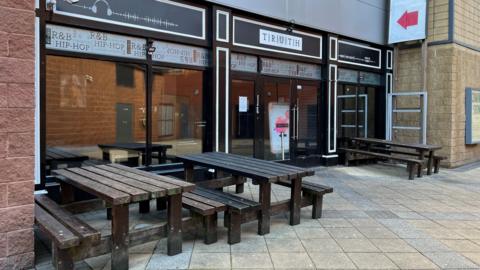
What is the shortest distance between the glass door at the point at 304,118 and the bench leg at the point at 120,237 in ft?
17.8

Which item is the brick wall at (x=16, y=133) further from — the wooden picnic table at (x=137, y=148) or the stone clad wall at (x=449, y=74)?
the stone clad wall at (x=449, y=74)

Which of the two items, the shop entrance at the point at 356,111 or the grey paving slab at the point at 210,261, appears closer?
the grey paving slab at the point at 210,261

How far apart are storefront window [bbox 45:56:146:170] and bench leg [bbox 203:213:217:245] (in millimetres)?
2357

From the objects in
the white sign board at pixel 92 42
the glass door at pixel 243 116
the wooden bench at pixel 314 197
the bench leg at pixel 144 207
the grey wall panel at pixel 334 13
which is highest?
the grey wall panel at pixel 334 13

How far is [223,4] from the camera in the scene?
6387mm

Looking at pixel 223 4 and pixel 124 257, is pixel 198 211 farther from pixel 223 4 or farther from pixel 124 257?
pixel 223 4

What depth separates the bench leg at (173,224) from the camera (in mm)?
3424

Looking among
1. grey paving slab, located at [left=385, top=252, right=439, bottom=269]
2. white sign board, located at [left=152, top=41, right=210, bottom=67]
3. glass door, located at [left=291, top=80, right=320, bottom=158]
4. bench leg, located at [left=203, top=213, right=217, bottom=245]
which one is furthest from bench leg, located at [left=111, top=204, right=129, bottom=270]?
glass door, located at [left=291, top=80, right=320, bottom=158]

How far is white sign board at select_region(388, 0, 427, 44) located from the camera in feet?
30.1

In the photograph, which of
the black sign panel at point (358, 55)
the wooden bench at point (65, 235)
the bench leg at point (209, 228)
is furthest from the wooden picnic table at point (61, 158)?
the black sign panel at point (358, 55)

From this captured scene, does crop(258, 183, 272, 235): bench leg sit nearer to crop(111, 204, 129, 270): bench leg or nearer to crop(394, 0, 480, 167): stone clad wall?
crop(111, 204, 129, 270): bench leg

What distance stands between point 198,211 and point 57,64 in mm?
2839

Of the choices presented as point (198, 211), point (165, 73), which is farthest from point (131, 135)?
point (198, 211)

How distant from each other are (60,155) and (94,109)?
0.78 meters
